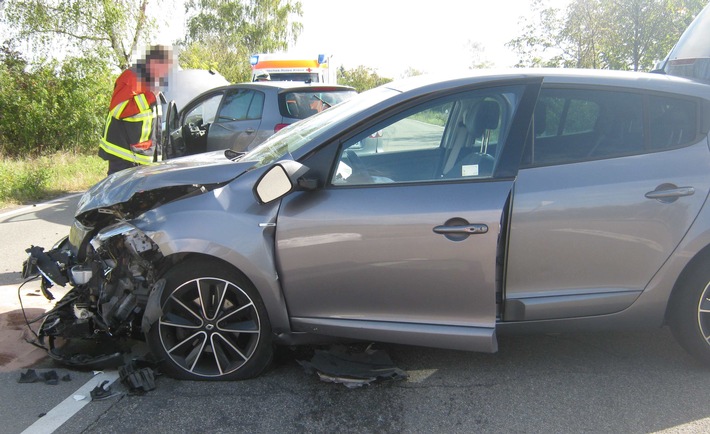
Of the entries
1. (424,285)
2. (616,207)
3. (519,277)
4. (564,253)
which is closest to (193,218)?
(424,285)

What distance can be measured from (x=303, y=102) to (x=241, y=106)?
0.93 m

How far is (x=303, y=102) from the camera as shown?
7812mm

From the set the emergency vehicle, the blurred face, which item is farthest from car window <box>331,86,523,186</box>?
the emergency vehicle

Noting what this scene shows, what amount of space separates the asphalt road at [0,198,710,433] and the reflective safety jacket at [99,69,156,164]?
284 centimetres

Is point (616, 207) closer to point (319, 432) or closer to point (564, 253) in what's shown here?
point (564, 253)

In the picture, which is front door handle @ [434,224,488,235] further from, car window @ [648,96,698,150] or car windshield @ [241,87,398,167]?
car window @ [648,96,698,150]

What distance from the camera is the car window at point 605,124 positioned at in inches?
129

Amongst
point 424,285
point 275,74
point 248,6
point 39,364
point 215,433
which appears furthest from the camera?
point 248,6

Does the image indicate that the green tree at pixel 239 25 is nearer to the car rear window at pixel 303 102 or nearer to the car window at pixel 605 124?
the car rear window at pixel 303 102

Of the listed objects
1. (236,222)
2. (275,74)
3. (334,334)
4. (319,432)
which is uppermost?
(275,74)

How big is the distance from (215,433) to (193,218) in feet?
3.76

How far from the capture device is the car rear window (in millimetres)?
7703

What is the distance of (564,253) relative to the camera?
3.16m

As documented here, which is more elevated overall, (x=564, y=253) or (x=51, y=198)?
(x=564, y=253)
